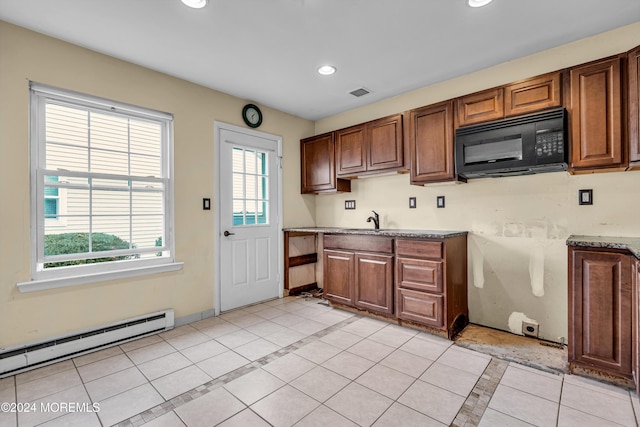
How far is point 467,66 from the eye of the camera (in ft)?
9.59

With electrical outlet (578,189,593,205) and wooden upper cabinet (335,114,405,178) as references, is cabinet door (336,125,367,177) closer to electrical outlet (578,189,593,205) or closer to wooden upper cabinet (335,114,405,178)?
wooden upper cabinet (335,114,405,178)

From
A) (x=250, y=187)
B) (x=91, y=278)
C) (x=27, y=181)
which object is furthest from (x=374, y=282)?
(x=27, y=181)

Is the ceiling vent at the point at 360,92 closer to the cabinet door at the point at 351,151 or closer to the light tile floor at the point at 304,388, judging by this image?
the cabinet door at the point at 351,151

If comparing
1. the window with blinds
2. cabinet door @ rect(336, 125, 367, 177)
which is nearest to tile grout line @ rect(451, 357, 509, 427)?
cabinet door @ rect(336, 125, 367, 177)

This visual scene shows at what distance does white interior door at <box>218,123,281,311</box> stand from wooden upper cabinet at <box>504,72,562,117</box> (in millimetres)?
2728

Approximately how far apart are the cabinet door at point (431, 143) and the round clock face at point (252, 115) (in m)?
1.85

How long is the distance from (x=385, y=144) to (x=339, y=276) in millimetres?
1623

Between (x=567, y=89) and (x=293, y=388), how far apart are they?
3.01 meters

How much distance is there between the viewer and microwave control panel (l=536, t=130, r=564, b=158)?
7.56 ft

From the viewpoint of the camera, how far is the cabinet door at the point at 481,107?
2.68 m

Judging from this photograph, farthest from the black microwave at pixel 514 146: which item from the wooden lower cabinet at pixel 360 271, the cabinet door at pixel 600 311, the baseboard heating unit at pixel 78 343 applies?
the baseboard heating unit at pixel 78 343

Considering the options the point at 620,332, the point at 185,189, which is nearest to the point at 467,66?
the point at 620,332

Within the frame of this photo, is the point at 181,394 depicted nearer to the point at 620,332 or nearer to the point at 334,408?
the point at 334,408

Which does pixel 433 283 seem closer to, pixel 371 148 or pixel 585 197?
pixel 585 197
